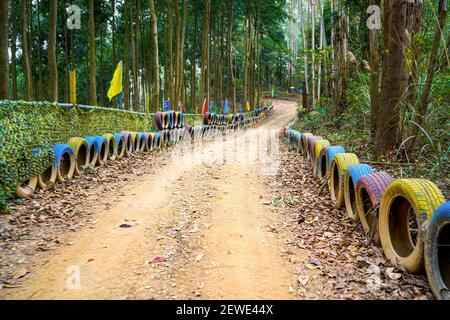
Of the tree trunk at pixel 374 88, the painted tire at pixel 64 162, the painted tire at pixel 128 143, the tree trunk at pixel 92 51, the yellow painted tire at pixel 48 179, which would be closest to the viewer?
the yellow painted tire at pixel 48 179

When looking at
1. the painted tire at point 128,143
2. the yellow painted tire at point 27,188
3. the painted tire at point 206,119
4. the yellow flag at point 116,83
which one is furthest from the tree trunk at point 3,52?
the painted tire at point 206,119

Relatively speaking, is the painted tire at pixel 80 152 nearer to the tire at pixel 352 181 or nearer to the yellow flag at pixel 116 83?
the yellow flag at pixel 116 83

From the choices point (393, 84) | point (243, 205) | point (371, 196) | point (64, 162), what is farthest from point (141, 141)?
point (371, 196)

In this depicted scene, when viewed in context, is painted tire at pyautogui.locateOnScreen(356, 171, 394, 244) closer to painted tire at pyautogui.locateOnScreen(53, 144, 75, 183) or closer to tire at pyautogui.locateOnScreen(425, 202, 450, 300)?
tire at pyautogui.locateOnScreen(425, 202, 450, 300)

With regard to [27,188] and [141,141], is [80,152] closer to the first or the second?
[27,188]

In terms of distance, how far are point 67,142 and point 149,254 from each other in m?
5.32

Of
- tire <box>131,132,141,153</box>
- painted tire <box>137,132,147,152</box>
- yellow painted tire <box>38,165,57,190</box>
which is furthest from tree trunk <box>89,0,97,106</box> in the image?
yellow painted tire <box>38,165,57,190</box>

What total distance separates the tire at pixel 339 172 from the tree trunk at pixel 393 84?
140 cm

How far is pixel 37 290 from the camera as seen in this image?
10.9 ft

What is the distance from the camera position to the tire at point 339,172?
549 cm

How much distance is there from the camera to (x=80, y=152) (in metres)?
8.73

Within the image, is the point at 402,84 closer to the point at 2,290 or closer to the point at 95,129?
the point at 2,290

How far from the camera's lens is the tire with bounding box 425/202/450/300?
2.88 metres
